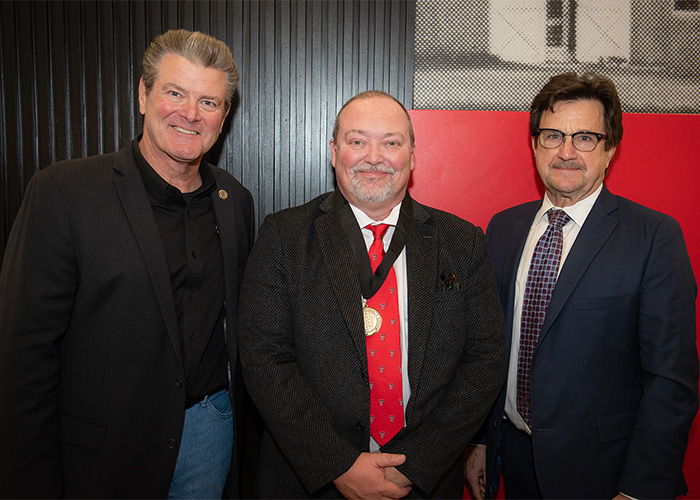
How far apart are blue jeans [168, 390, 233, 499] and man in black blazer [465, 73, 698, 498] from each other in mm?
1234

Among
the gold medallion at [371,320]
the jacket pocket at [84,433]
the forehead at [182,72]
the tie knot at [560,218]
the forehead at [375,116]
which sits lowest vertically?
the jacket pocket at [84,433]

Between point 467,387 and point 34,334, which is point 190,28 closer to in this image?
point 34,334

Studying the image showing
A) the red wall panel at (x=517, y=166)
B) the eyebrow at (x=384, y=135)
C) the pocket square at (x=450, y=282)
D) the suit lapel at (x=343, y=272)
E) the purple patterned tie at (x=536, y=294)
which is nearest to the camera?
the suit lapel at (x=343, y=272)

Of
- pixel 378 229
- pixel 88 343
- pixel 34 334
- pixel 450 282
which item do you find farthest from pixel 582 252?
pixel 34 334

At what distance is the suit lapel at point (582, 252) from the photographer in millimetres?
1870

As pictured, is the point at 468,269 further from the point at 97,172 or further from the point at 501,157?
the point at 97,172

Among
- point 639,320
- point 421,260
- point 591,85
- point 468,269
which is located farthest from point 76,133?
point 639,320

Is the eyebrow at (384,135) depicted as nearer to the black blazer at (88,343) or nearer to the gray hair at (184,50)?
the gray hair at (184,50)

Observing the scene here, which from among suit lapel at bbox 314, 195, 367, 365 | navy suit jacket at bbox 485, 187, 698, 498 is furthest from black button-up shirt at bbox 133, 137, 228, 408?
navy suit jacket at bbox 485, 187, 698, 498

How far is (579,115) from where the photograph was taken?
6.64ft

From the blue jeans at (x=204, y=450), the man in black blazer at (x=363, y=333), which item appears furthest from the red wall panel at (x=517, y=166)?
the blue jeans at (x=204, y=450)

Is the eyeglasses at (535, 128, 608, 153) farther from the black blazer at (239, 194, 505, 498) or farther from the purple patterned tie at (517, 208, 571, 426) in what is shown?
the black blazer at (239, 194, 505, 498)

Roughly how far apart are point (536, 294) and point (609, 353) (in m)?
0.37

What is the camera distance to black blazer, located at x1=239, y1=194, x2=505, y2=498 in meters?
1.60
